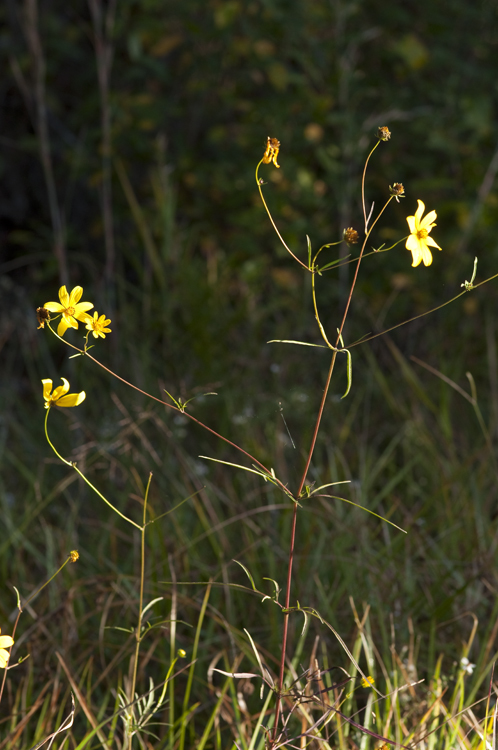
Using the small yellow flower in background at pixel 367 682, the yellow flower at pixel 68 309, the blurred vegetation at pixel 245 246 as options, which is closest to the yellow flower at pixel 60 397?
the yellow flower at pixel 68 309

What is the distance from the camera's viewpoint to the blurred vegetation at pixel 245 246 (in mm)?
1843

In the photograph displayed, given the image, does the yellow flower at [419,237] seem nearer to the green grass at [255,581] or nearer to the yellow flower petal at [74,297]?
the yellow flower petal at [74,297]

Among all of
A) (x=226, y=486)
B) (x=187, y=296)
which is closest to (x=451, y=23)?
(x=187, y=296)

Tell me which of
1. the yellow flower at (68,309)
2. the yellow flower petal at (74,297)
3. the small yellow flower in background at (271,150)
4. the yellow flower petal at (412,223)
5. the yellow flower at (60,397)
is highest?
the small yellow flower in background at (271,150)

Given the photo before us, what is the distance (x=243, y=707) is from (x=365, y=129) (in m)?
2.00

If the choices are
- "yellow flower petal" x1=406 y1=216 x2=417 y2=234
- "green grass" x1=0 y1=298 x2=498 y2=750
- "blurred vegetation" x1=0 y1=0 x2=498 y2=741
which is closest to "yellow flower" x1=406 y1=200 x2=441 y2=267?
"yellow flower petal" x1=406 y1=216 x2=417 y2=234

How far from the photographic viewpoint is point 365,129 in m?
2.54

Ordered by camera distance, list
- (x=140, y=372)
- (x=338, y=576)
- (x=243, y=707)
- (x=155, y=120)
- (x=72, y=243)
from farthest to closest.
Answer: (x=72, y=243)
(x=155, y=120)
(x=140, y=372)
(x=338, y=576)
(x=243, y=707)

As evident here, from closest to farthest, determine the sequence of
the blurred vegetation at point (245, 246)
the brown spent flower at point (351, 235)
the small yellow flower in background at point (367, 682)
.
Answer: the brown spent flower at point (351, 235) → the small yellow flower in background at point (367, 682) → the blurred vegetation at point (245, 246)

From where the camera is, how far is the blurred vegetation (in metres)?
1.84

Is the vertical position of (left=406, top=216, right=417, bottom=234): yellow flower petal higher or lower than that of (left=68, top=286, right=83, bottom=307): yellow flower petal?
higher

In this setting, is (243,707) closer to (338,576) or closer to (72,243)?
(338,576)

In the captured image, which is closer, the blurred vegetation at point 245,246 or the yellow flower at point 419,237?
the yellow flower at point 419,237

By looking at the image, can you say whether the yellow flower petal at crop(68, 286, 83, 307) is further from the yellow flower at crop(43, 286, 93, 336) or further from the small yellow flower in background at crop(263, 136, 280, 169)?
the small yellow flower in background at crop(263, 136, 280, 169)
